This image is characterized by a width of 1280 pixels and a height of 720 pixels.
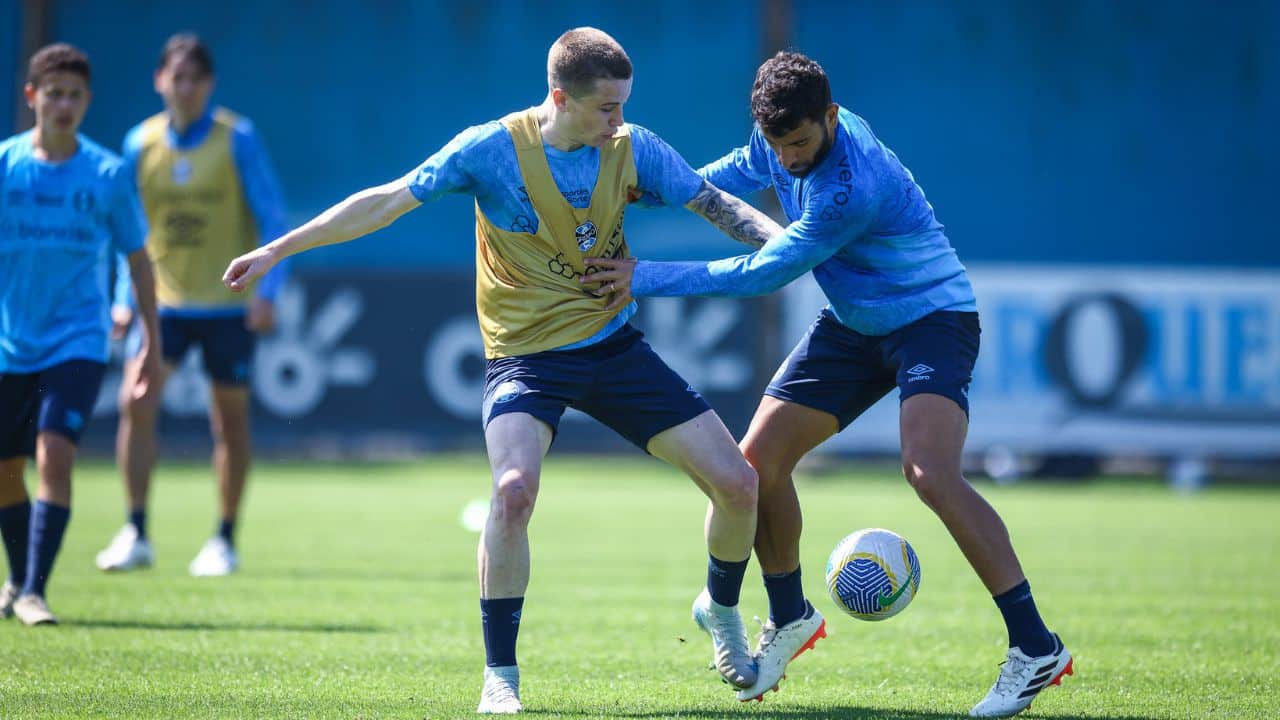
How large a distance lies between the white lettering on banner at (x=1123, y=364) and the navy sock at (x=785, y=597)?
Answer: 12119mm

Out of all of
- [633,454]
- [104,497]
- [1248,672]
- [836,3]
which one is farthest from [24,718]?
[836,3]

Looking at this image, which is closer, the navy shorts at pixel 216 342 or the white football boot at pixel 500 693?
the white football boot at pixel 500 693

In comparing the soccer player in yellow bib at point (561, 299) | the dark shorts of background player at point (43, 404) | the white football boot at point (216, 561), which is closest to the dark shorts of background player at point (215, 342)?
the white football boot at point (216, 561)

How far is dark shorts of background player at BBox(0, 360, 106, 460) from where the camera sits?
744 cm

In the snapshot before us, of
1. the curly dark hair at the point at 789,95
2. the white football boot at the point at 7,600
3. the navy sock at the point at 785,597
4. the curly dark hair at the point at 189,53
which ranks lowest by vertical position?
the white football boot at the point at 7,600

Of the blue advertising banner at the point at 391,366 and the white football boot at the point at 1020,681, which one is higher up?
the white football boot at the point at 1020,681

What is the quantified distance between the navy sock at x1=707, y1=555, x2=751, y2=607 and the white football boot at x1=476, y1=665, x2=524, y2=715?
0.87 m

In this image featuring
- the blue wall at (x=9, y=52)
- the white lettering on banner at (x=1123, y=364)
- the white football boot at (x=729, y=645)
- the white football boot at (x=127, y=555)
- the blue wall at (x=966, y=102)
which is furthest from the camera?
the blue wall at (x=9, y=52)

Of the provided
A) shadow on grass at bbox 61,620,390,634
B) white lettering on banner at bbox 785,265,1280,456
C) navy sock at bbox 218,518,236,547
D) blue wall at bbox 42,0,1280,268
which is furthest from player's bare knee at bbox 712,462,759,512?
blue wall at bbox 42,0,1280,268

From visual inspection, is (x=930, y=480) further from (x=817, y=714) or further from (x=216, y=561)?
(x=216, y=561)

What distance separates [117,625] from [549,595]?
241 centimetres

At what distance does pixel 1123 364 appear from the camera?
1836cm

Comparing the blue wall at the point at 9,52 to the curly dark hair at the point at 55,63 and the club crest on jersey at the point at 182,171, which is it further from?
the curly dark hair at the point at 55,63

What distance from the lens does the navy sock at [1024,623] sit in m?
5.65
